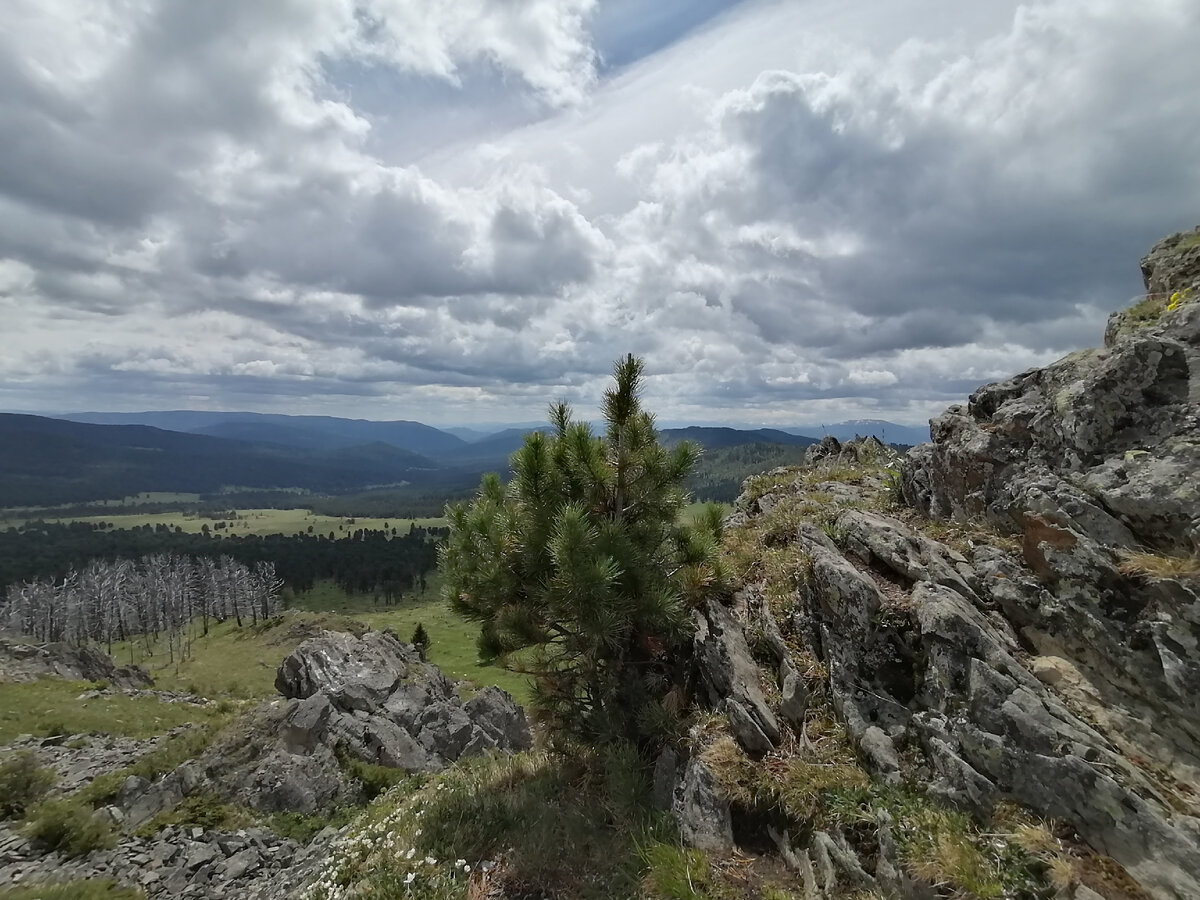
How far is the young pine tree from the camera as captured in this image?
10844mm

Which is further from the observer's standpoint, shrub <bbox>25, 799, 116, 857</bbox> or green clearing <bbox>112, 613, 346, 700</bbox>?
green clearing <bbox>112, 613, 346, 700</bbox>

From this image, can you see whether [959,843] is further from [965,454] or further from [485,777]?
[485,777]

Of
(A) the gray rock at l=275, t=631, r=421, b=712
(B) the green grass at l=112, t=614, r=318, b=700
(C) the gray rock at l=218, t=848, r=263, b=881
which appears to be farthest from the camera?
(B) the green grass at l=112, t=614, r=318, b=700

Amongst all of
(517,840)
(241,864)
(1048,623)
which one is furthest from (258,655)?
(1048,623)

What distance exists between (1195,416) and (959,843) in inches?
274

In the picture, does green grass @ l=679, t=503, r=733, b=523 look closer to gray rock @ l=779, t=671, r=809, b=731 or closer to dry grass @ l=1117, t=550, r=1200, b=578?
gray rock @ l=779, t=671, r=809, b=731

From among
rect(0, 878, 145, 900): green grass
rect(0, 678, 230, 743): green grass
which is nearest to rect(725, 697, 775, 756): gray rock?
rect(0, 878, 145, 900): green grass

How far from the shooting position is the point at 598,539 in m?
10.2

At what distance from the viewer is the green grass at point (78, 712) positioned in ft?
106

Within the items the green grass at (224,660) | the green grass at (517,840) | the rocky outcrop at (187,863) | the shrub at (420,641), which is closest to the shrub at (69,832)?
the rocky outcrop at (187,863)

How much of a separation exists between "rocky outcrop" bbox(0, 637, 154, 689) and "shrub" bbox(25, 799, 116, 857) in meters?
46.1

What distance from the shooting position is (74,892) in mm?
13641

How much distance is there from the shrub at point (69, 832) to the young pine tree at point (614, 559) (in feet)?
51.3

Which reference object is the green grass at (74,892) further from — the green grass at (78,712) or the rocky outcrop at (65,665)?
the rocky outcrop at (65,665)
